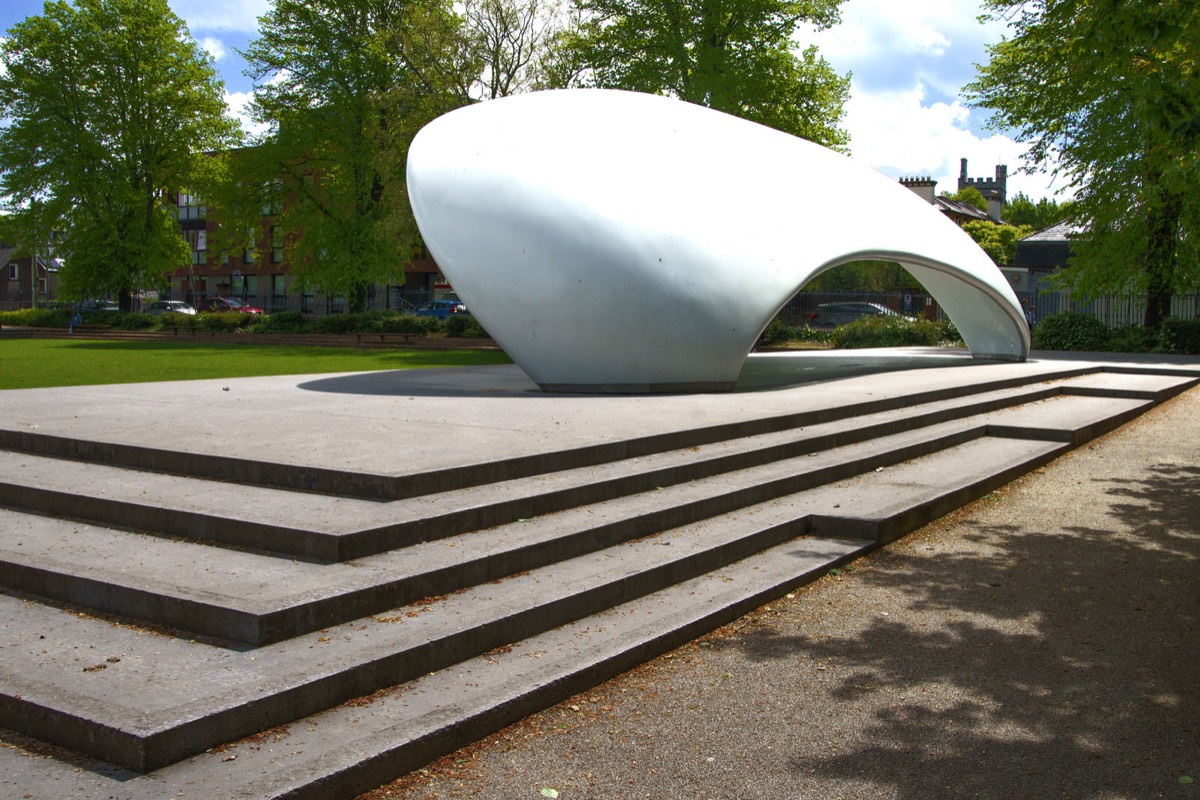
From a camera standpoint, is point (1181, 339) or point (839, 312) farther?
point (839, 312)

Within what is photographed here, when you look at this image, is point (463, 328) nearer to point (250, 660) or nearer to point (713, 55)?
point (713, 55)

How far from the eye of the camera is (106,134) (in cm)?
3794

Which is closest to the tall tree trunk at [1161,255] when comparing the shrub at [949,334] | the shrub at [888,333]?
the shrub at [949,334]

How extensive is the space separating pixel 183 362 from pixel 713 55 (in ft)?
51.4

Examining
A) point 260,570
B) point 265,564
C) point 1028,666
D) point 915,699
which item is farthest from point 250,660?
point 1028,666

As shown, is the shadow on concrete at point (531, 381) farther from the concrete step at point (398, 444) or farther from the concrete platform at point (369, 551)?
the concrete step at point (398, 444)

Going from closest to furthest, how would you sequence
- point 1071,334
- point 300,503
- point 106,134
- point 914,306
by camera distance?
point 300,503 → point 1071,334 → point 914,306 → point 106,134

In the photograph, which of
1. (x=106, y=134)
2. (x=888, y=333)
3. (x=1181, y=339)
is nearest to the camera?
(x=1181, y=339)

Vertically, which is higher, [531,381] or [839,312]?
[839,312]

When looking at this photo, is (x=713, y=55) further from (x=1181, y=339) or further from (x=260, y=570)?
→ (x=260, y=570)

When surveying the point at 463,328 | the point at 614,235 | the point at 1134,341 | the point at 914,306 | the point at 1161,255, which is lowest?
the point at 463,328

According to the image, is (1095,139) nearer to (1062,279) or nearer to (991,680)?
(1062,279)

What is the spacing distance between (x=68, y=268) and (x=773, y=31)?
26.6m

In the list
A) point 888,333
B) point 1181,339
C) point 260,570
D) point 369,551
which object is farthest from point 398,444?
point 1181,339
